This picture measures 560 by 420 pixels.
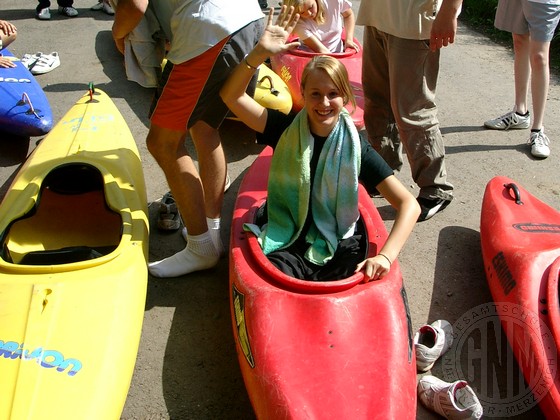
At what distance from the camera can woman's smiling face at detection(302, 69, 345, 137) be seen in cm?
239

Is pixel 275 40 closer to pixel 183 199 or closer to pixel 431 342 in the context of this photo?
pixel 183 199

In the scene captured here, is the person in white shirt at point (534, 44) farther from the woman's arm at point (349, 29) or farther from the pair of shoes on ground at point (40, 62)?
the pair of shoes on ground at point (40, 62)

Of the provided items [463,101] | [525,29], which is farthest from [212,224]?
[463,101]

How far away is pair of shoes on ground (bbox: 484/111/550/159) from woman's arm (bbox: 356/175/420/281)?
7.42ft

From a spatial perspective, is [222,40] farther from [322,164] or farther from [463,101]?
[463,101]

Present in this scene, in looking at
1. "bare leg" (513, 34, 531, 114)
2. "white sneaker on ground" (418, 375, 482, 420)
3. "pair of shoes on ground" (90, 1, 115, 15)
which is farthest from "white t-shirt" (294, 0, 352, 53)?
"pair of shoes on ground" (90, 1, 115, 15)

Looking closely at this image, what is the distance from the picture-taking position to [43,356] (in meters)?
2.11

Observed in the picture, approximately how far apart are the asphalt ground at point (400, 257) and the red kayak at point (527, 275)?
191 millimetres

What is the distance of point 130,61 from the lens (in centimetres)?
290

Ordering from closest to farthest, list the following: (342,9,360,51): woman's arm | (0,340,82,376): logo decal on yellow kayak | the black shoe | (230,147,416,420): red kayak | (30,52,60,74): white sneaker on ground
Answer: (230,147,416,420): red kayak → (0,340,82,376): logo decal on yellow kayak → the black shoe → (342,9,360,51): woman's arm → (30,52,60,74): white sneaker on ground

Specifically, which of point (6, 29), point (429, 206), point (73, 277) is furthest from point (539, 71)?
point (6, 29)

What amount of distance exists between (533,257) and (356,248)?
0.83m

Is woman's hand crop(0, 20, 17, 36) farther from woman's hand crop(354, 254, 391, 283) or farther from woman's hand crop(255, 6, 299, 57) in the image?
woman's hand crop(354, 254, 391, 283)

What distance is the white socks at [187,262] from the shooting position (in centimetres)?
299
